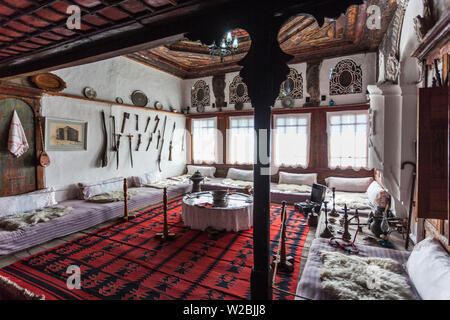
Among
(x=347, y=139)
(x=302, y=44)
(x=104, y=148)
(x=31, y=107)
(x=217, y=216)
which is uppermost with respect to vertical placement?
(x=302, y=44)

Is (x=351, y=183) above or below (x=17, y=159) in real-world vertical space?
below

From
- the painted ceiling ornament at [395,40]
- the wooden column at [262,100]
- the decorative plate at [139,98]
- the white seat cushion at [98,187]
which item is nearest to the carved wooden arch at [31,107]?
the white seat cushion at [98,187]

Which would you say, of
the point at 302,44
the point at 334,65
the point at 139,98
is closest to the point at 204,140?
the point at 139,98

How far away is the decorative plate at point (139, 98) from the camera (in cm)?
723

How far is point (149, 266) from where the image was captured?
3393 millimetres

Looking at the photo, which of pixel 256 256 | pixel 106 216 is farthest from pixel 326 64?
pixel 106 216

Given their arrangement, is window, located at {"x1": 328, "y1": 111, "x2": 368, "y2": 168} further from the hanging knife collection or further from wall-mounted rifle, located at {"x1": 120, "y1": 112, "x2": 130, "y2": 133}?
wall-mounted rifle, located at {"x1": 120, "y1": 112, "x2": 130, "y2": 133}

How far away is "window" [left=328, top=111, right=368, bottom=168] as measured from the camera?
6.70m

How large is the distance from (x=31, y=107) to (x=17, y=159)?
1.12 meters

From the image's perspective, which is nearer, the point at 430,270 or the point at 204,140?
the point at 430,270

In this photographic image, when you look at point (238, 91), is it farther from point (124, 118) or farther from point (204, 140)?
point (124, 118)

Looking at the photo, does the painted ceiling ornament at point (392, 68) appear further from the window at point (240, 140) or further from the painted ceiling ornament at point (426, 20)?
the window at point (240, 140)

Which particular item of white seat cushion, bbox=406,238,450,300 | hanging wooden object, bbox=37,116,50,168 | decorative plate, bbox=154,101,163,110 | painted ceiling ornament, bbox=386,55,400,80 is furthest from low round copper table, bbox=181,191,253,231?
decorative plate, bbox=154,101,163,110
